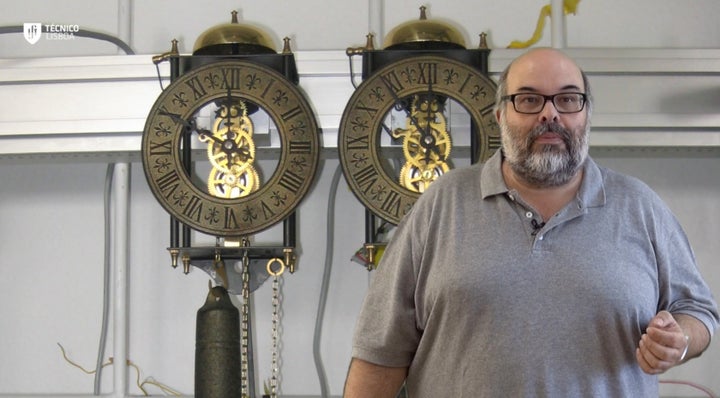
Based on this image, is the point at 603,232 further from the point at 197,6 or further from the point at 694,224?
the point at 197,6

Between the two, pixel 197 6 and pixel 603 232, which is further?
pixel 197 6

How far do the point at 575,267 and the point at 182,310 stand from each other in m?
1.20

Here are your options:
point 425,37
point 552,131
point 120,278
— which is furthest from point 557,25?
point 120,278

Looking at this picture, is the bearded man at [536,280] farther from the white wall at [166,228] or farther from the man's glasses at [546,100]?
the white wall at [166,228]

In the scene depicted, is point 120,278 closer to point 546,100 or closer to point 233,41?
point 233,41

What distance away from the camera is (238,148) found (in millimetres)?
1861

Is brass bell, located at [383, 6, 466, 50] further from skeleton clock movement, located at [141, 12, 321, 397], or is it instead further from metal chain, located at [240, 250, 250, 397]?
metal chain, located at [240, 250, 250, 397]

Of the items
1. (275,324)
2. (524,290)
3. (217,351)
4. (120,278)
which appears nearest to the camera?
(524,290)

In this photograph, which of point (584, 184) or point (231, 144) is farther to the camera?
point (231, 144)

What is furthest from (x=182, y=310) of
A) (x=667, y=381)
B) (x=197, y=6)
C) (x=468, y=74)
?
(x=667, y=381)

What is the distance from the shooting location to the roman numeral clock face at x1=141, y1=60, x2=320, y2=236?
72.2 inches

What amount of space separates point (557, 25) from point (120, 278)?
1150 mm

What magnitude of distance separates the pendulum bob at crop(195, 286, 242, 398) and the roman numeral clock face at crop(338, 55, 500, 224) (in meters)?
0.36

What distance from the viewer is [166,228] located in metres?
2.16
